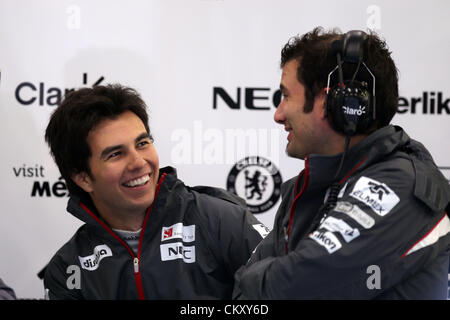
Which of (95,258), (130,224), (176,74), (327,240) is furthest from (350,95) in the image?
(176,74)

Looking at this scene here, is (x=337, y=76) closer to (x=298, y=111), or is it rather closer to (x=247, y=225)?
(x=298, y=111)

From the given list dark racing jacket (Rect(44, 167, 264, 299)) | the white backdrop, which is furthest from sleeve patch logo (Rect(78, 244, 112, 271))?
the white backdrop

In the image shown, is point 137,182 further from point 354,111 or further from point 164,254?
point 354,111

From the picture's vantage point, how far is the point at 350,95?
4.32 feet

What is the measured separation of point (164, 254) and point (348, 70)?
2.89 ft

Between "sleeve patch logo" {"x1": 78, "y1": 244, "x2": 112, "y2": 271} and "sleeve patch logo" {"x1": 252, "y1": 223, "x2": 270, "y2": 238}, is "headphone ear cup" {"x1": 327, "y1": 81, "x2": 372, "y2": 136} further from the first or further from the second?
"sleeve patch logo" {"x1": 78, "y1": 244, "x2": 112, "y2": 271}

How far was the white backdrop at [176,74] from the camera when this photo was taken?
246 cm

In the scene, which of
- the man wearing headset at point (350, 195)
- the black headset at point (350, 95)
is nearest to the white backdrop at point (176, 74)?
the man wearing headset at point (350, 195)

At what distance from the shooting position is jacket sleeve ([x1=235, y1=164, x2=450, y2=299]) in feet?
3.77

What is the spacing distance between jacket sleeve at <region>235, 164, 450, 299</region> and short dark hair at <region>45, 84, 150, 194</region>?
938 millimetres

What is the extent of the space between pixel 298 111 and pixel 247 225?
0.59 m
